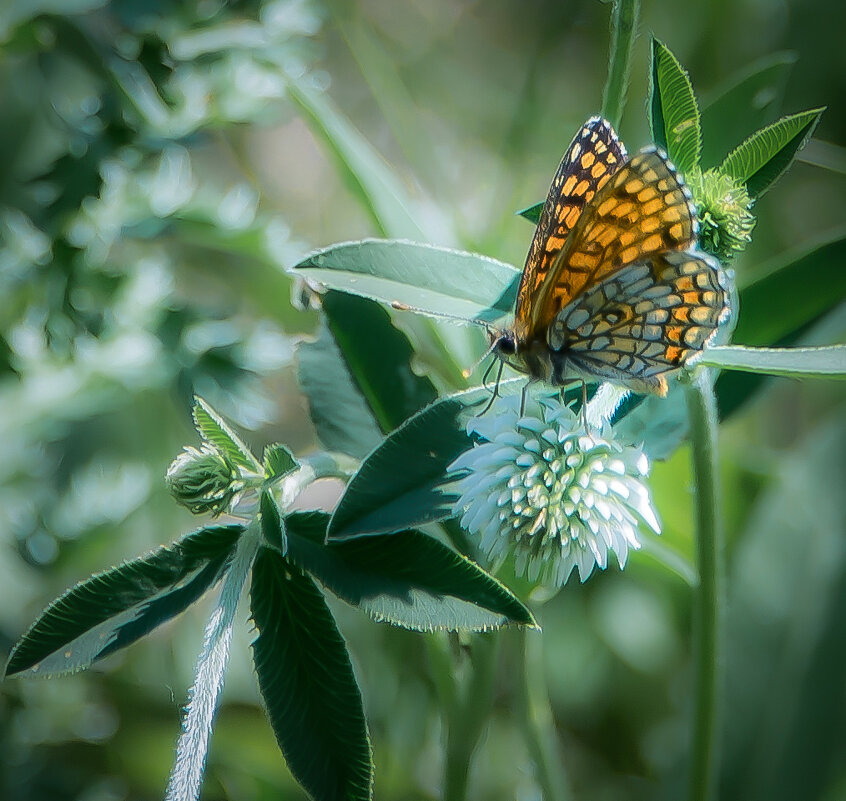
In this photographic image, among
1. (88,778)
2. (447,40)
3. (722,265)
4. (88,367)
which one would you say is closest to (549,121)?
(447,40)

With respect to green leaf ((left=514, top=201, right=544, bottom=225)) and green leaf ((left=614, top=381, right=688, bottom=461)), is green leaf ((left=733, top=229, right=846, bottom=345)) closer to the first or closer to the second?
green leaf ((left=614, top=381, right=688, bottom=461))

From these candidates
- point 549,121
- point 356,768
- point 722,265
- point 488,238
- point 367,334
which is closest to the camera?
point 356,768

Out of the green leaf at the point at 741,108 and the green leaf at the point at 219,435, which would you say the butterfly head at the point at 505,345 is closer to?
the green leaf at the point at 219,435

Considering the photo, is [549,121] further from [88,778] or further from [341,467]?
[88,778]

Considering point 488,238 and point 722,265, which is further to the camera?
point 488,238

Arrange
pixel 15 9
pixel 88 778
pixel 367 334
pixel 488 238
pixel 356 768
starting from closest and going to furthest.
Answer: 1. pixel 356 768
2. pixel 367 334
3. pixel 15 9
4. pixel 88 778
5. pixel 488 238

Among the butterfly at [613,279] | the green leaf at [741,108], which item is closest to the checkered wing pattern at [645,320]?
the butterfly at [613,279]

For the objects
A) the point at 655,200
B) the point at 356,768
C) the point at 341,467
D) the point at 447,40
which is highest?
the point at 447,40
